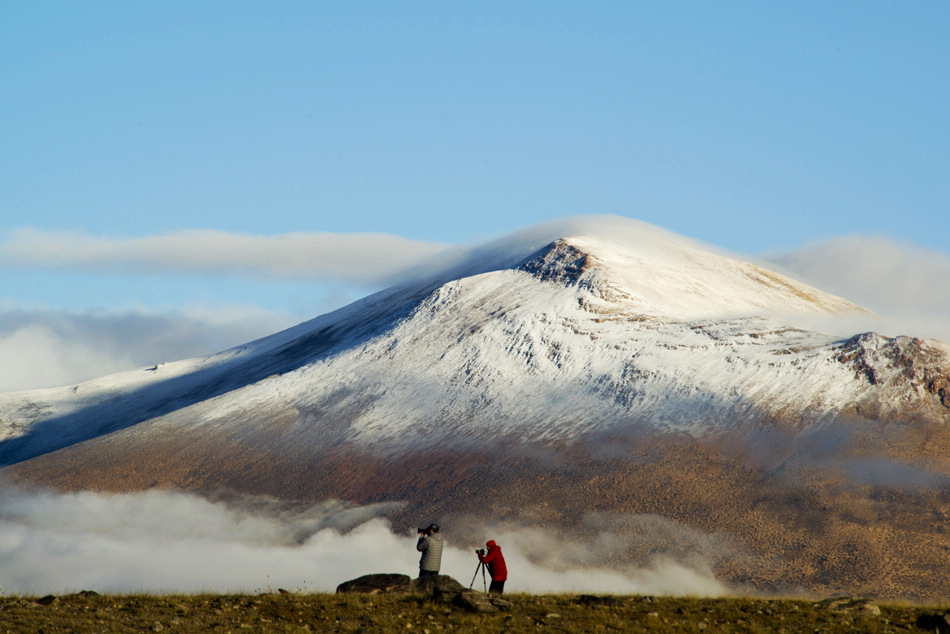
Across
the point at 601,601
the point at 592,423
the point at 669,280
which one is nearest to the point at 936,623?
the point at 601,601

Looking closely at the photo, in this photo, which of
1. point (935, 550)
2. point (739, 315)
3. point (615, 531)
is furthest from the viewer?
point (739, 315)

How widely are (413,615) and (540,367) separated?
2891 inches

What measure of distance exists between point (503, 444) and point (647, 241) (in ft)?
232

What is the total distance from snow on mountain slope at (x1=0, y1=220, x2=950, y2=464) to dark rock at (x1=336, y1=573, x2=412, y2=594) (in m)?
54.4

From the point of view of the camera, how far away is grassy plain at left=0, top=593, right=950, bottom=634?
66.7 ft

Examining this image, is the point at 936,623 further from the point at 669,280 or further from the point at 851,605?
the point at 669,280

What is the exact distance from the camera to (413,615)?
21.7 metres

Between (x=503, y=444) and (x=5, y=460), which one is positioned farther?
(x=5, y=460)

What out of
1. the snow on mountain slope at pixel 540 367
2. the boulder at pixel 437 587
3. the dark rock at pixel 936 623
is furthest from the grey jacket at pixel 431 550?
the snow on mountain slope at pixel 540 367

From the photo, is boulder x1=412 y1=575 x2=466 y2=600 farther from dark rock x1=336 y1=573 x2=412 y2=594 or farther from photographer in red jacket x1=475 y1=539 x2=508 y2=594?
photographer in red jacket x1=475 y1=539 x2=508 y2=594

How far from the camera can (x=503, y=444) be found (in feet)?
265

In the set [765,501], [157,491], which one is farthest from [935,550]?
[157,491]

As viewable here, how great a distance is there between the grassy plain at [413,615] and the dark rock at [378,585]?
89cm

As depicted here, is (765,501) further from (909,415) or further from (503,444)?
(503,444)
